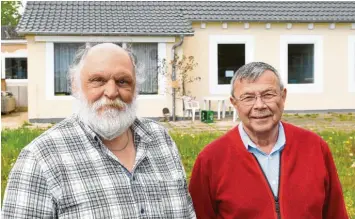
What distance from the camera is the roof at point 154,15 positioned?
17.3m

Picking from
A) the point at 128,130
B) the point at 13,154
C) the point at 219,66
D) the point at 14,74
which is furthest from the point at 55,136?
the point at 14,74

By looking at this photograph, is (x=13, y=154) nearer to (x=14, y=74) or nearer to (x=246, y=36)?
(x=246, y=36)

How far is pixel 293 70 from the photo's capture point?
19484mm

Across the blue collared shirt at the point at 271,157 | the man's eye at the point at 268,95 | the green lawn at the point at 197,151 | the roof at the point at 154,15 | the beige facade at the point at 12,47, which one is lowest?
the green lawn at the point at 197,151

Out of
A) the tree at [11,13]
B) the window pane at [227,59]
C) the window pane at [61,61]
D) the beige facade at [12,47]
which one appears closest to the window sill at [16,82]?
the beige facade at [12,47]

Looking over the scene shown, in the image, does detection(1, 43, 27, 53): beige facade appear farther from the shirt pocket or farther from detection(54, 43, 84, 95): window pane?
the shirt pocket

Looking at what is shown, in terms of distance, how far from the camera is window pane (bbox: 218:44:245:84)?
18.8 meters

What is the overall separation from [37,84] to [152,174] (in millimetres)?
14643

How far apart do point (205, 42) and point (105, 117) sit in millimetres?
→ 15659

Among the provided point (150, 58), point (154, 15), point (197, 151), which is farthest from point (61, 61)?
point (197, 151)

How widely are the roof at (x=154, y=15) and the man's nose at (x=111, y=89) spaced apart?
46.4ft

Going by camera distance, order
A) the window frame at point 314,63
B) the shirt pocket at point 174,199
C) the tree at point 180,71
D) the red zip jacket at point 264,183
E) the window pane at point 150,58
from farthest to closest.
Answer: the window frame at point 314,63 < the window pane at point 150,58 < the tree at point 180,71 < the red zip jacket at point 264,183 < the shirt pocket at point 174,199

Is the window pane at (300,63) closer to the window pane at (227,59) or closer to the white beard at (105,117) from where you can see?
the window pane at (227,59)

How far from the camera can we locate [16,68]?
25.1 meters
